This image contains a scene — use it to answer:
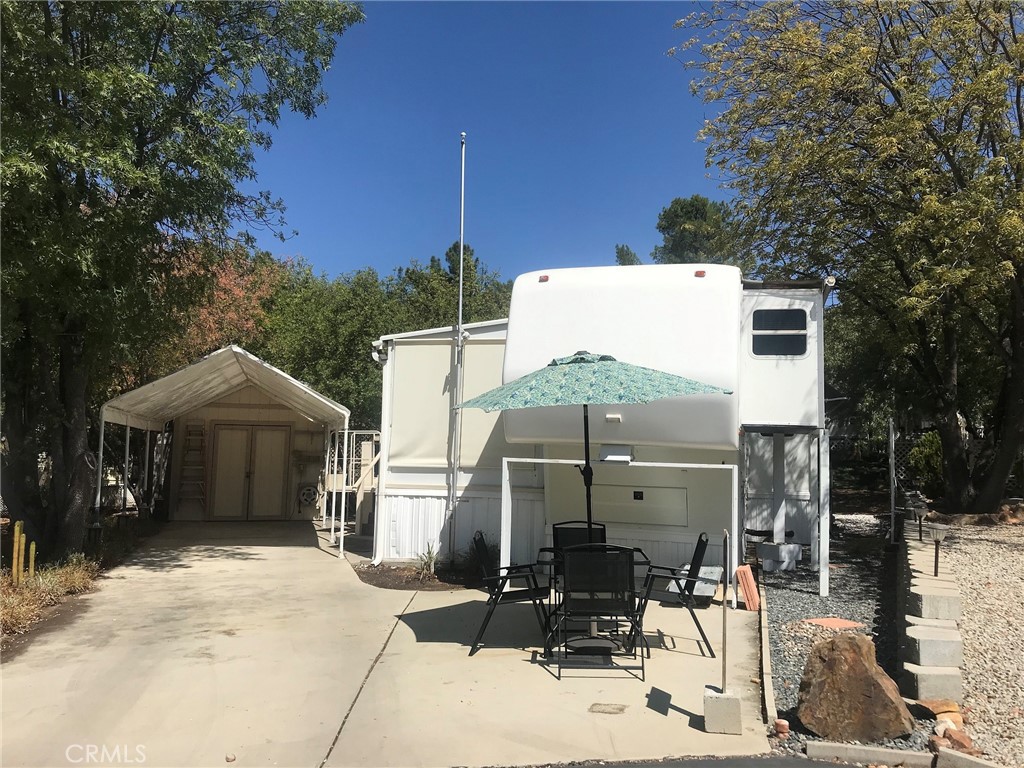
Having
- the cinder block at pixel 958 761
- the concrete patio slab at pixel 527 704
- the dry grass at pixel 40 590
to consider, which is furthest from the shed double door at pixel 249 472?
the cinder block at pixel 958 761

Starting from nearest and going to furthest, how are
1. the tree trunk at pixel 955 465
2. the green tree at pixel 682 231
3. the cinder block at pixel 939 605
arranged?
1. the cinder block at pixel 939 605
2. the tree trunk at pixel 955 465
3. the green tree at pixel 682 231

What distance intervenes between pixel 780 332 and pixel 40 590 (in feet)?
27.5

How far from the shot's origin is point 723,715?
433 cm

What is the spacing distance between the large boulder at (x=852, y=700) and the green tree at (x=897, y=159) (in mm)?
6656

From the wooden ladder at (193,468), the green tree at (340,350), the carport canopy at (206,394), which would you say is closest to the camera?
the carport canopy at (206,394)

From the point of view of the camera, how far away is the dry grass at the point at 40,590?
6.52 meters

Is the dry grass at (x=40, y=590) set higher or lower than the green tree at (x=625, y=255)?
lower

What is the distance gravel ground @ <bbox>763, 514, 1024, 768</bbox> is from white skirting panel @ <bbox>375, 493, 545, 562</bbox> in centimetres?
345

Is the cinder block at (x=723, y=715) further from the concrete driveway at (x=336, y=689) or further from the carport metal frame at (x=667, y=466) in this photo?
the carport metal frame at (x=667, y=466)

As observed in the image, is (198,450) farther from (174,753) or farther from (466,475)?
(174,753)

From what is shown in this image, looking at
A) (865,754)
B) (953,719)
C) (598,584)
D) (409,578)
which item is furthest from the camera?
(409,578)

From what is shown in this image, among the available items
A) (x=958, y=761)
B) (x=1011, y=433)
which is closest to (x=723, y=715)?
(x=958, y=761)

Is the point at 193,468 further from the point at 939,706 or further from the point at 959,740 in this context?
the point at 959,740

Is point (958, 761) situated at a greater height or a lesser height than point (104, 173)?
lesser
